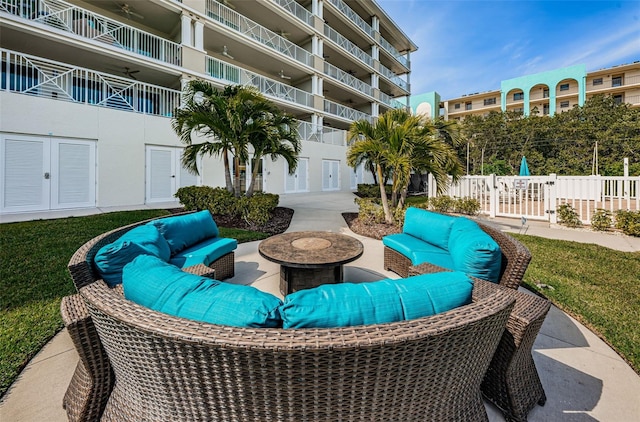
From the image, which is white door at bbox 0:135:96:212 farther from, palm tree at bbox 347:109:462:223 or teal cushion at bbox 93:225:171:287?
teal cushion at bbox 93:225:171:287

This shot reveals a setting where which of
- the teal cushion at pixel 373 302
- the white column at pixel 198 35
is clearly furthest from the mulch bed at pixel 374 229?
the white column at pixel 198 35

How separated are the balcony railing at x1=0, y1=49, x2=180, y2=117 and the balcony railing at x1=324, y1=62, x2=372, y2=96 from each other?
1144 centimetres

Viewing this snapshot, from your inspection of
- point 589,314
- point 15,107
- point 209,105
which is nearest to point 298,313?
point 589,314

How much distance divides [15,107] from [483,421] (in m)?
12.4

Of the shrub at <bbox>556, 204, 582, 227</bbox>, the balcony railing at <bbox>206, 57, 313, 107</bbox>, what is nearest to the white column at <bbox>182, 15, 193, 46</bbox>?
the balcony railing at <bbox>206, 57, 313, 107</bbox>

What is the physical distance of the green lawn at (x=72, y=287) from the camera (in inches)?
103

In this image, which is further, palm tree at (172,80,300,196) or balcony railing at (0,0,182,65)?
balcony railing at (0,0,182,65)

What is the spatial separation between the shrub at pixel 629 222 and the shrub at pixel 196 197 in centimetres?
1071

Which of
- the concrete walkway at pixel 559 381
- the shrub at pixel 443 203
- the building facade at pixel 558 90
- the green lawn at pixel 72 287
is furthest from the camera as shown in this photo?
the building facade at pixel 558 90

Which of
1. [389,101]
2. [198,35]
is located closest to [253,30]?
[198,35]

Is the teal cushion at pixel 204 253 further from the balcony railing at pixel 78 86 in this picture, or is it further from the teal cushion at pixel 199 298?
the balcony railing at pixel 78 86

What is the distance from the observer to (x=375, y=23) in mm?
24125

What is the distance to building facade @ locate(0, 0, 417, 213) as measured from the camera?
8.46m

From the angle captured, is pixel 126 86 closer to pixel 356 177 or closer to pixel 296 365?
pixel 296 365
